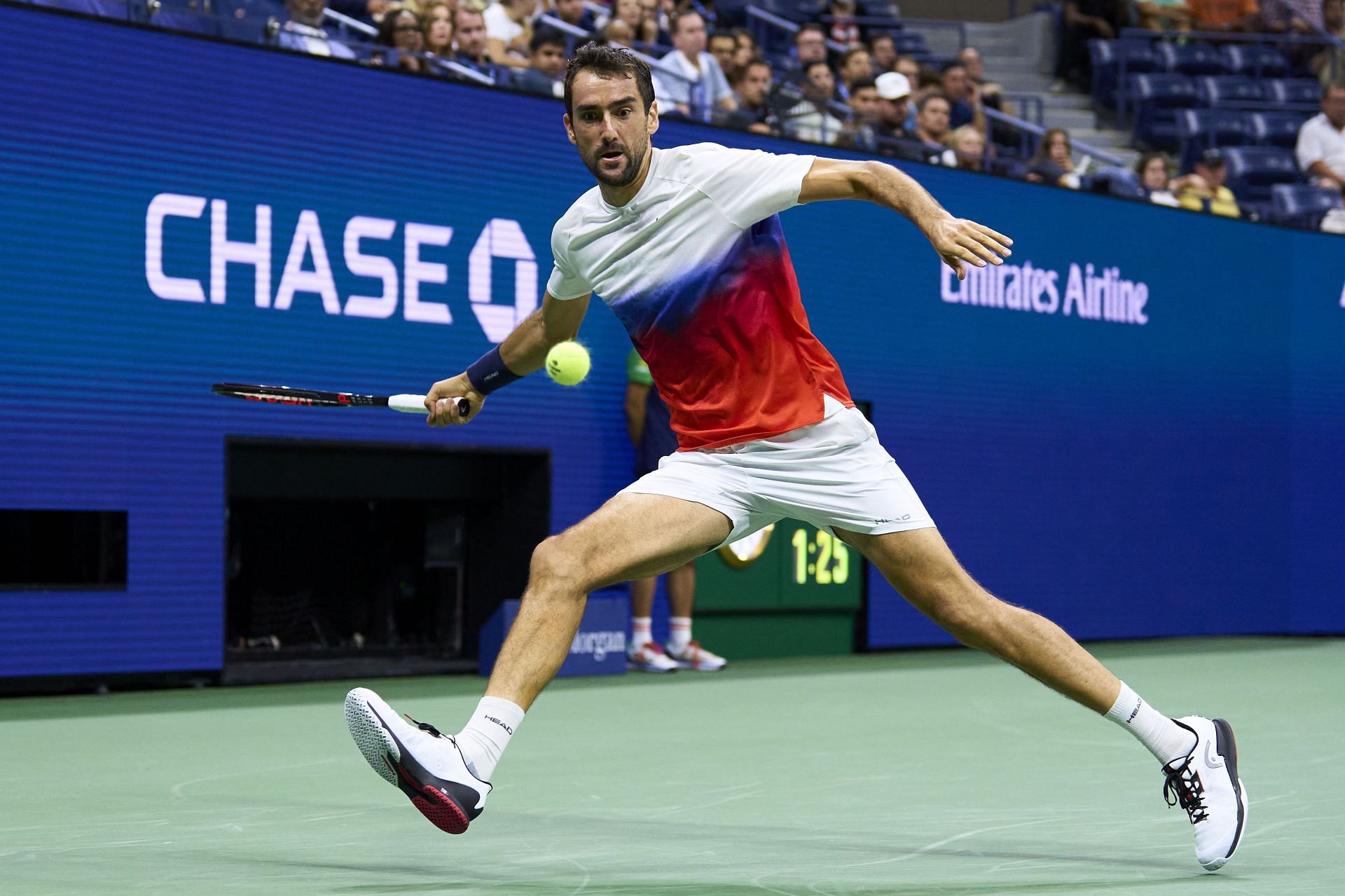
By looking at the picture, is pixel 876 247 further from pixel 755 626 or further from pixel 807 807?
pixel 807 807

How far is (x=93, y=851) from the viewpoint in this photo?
188 inches

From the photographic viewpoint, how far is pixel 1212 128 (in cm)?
1722

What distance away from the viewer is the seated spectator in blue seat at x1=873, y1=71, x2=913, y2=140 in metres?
12.6

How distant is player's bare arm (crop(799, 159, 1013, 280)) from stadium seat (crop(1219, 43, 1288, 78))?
16.2 metres

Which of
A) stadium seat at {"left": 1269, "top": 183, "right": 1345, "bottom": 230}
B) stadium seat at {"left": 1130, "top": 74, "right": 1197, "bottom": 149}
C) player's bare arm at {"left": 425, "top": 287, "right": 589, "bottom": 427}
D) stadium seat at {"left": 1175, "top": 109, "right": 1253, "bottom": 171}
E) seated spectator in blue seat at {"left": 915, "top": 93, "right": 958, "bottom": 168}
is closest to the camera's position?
player's bare arm at {"left": 425, "top": 287, "right": 589, "bottom": 427}

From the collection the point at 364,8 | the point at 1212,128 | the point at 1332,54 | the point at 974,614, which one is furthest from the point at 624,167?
the point at 1332,54

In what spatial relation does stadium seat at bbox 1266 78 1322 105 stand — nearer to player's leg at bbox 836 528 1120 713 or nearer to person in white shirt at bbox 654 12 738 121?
person in white shirt at bbox 654 12 738 121

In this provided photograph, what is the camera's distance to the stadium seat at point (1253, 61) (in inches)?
765

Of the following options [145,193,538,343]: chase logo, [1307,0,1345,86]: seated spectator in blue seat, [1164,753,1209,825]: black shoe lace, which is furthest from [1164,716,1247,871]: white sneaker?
[1307,0,1345,86]: seated spectator in blue seat

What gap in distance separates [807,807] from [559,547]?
1.65 m

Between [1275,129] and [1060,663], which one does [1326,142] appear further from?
[1060,663]

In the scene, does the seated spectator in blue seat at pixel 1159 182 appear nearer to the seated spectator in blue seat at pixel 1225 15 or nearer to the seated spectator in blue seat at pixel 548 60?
the seated spectator in blue seat at pixel 548 60

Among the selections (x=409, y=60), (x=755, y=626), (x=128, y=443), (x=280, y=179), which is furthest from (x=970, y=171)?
(x=128, y=443)

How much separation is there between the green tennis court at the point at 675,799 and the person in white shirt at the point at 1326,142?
8412mm
